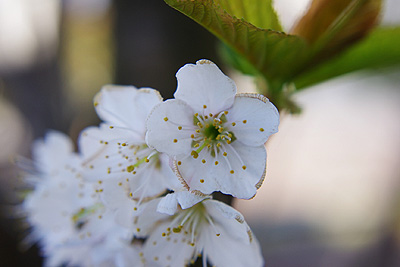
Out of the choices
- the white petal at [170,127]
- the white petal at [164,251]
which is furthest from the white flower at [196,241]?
the white petal at [170,127]

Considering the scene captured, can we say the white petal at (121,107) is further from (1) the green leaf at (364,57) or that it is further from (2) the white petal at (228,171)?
(1) the green leaf at (364,57)

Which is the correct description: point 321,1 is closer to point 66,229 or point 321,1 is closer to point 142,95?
point 142,95

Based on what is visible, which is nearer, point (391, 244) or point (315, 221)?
point (391, 244)

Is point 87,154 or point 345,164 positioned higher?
point 87,154

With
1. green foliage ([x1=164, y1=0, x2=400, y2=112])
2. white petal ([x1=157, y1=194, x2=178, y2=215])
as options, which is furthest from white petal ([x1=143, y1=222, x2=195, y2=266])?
green foliage ([x1=164, y1=0, x2=400, y2=112])

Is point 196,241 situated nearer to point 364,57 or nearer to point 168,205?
point 168,205

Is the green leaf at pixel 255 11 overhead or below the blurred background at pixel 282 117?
overhead


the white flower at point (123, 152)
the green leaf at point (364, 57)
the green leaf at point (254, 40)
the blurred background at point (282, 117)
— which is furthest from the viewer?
the blurred background at point (282, 117)

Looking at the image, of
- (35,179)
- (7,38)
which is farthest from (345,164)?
(35,179)
